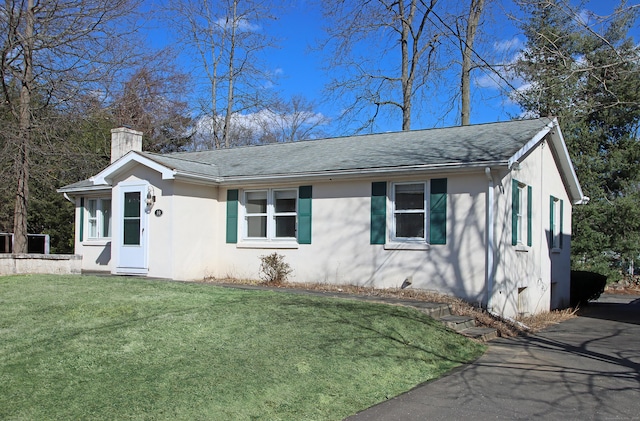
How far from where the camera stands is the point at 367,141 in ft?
53.2

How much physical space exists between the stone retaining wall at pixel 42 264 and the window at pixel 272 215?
485 centimetres

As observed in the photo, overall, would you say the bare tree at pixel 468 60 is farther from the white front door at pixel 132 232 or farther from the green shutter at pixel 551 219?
the white front door at pixel 132 232

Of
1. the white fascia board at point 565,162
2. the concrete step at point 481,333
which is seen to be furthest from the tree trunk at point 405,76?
the concrete step at point 481,333

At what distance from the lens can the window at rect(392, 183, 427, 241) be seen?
1278 cm

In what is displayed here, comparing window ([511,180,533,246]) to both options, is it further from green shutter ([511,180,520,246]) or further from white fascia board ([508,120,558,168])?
white fascia board ([508,120,558,168])

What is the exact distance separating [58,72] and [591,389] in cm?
1830

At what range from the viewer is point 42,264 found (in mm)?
15391

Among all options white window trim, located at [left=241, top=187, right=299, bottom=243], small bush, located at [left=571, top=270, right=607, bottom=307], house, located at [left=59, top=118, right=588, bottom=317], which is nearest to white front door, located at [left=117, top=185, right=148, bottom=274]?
house, located at [left=59, top=118, right=588, bottom=317]

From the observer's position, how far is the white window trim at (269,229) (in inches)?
571

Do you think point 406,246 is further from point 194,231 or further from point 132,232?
point 132,232

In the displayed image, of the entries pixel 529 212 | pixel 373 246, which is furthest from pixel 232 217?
pixel 529 212

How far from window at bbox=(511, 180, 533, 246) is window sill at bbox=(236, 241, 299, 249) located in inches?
206

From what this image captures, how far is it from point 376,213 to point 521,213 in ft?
11.5

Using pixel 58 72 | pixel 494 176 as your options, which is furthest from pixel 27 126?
pixel 494 176
